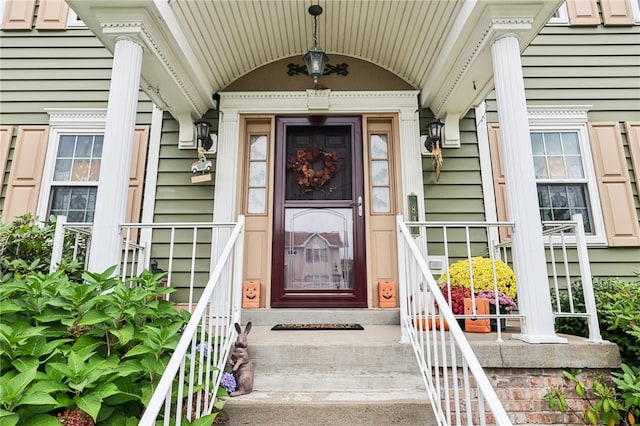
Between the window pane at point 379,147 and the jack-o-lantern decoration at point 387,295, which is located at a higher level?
the window pane at point 379,147

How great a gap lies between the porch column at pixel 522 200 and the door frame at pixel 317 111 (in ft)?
4.20

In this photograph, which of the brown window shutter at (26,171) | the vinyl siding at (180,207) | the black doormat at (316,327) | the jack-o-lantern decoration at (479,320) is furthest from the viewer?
the brown window shutter at (26,171)

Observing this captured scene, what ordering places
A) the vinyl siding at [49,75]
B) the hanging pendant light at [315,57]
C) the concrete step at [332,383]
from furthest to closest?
1. the vinyl siding at [49,75]
2. the hanging pendant light at [315,57]
3. the concrete step at [332,383]

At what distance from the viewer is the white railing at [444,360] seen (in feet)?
4.66

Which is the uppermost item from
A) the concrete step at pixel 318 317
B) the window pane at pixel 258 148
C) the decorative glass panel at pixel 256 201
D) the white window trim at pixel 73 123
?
the white window trim at pixel 73 123

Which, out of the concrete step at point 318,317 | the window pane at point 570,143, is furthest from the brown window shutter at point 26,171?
the window pane at point 570,143

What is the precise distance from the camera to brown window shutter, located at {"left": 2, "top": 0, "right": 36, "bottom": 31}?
440 centimetres

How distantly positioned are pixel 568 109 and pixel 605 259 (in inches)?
66.0

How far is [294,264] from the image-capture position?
12.6 feet

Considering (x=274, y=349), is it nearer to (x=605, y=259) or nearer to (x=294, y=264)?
(x=294, y=264)

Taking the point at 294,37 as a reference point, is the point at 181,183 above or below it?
below

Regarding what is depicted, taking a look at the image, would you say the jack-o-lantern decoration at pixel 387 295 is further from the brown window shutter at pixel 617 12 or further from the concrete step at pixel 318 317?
the brown window shutter at pixel 617 12

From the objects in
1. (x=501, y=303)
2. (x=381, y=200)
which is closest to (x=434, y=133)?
(x=381, y=200)

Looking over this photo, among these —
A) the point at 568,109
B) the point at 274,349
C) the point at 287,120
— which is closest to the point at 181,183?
the point at 287,120
